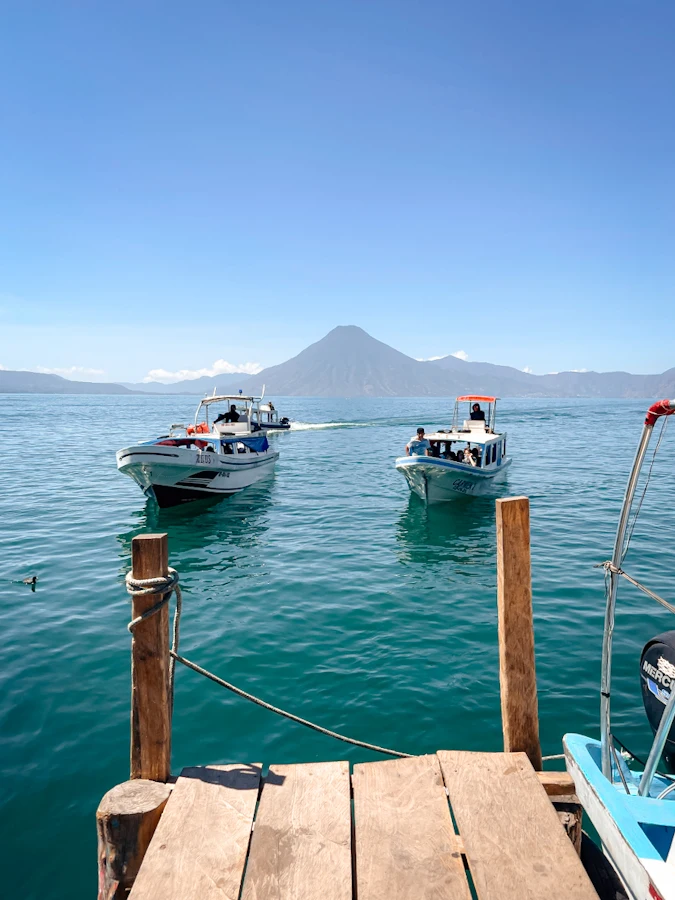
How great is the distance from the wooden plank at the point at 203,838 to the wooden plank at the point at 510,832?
145cm

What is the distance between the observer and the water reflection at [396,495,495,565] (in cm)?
1498

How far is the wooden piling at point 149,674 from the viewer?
4.10 metres

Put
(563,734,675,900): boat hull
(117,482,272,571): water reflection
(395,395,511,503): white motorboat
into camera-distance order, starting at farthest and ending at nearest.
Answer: (395,395,511,503): white motorboat < (117,482,272,571): water reflection < (563,734,675,900): boat hull

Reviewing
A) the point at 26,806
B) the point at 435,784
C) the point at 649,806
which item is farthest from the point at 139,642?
the point at 649,806

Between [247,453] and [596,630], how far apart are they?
16.7 metres

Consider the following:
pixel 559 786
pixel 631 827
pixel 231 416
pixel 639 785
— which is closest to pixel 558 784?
pixel 559 786

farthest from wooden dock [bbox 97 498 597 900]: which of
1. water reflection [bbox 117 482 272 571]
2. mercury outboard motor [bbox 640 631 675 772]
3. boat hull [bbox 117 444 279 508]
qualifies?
boat hull [bbox 117 444 279 508]

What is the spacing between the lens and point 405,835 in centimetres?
361

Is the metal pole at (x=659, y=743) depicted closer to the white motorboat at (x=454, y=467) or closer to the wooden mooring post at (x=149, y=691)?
the wooden mooring post at (x=149, y=691)

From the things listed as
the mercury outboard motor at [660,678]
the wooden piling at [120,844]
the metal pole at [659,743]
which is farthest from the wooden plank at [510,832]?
the wooden piling at [120,844]

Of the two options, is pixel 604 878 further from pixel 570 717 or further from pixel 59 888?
pixel 59 888

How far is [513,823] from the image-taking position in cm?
368

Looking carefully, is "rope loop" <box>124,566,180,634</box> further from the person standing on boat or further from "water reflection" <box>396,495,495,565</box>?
the person standing on boat

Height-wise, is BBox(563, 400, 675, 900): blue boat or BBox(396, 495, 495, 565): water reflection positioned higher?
BBox(563, 400, 675, 900): blue boat
